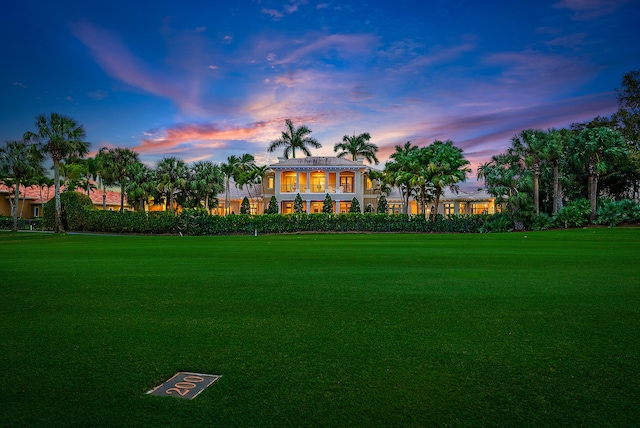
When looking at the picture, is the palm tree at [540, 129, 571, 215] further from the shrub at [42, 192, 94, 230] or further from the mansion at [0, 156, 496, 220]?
the shrub at [42, 192, 94, 230]

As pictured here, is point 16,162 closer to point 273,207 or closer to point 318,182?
point 273,207

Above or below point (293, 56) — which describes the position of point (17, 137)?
below

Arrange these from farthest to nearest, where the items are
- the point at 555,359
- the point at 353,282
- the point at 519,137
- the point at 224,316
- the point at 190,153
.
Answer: the point at 190,153 < the point at 519,137 < the point at 353,282 < the point at 224,316 < the point at 555,359

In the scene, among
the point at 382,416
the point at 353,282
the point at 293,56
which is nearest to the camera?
the point at 382,416

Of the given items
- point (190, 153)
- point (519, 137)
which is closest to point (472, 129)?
point (519, 137)

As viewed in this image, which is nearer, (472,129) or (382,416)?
(382,416)

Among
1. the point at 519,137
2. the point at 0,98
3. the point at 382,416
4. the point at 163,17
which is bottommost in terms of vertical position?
the point at 382,416

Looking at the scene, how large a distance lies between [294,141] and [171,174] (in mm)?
16439

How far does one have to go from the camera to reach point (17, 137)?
4106 cm

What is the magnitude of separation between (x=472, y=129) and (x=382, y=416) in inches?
1732

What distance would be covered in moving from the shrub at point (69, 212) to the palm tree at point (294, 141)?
81.1 feet

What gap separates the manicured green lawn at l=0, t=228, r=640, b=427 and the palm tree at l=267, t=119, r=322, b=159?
4925 cm

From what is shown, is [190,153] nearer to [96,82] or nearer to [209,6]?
[96,82]

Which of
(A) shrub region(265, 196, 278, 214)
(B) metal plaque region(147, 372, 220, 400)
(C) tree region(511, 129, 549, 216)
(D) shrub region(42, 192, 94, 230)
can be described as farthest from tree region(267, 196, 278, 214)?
(B) metal plaque region(147, 372, 220, 400)
